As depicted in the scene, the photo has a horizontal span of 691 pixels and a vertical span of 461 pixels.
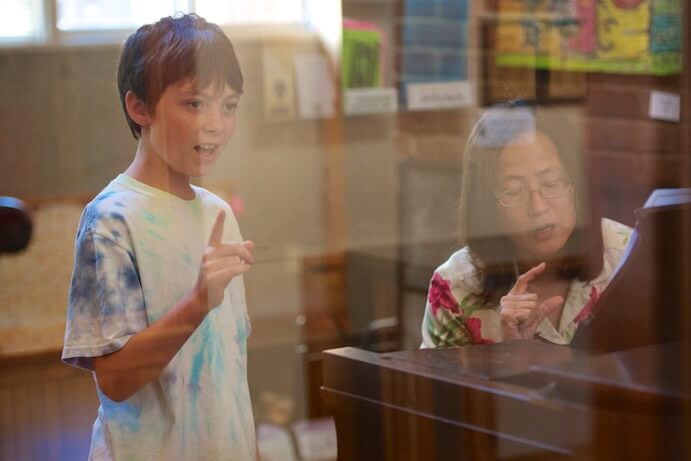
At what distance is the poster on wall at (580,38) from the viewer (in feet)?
3.55

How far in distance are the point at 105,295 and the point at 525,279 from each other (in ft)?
1.23

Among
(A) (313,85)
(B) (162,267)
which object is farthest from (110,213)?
(A) (313,85)

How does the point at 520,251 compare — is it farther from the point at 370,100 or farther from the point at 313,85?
the point at 370,100

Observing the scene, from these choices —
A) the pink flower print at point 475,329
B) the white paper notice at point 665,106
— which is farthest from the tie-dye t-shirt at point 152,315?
the white paper notice at point 665,106

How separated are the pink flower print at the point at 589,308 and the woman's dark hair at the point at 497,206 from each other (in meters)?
0.01

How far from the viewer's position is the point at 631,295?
3.22ft

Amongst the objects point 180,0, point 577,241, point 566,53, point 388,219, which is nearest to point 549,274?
point 577,241

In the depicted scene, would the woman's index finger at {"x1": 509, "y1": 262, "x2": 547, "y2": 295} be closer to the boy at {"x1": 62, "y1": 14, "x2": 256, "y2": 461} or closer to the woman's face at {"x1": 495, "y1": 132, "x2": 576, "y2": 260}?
the woman's face at {"x1": 495, "y1": 132, "x2": 576, "y2": 260}

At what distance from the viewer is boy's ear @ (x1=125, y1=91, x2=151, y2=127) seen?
834mm

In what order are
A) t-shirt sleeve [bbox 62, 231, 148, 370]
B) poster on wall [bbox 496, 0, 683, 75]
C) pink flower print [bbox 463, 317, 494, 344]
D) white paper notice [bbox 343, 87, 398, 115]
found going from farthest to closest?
white paper notice [bbox 343, 87, 398, 115] < poster on wall [bbox 496, 0, 683, 75] < pink flower print [bbox 463, 317, 494, 344] < t-shirt sleeve [bbox 62, 231, 148, 370]

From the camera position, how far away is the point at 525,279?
38.9 inches

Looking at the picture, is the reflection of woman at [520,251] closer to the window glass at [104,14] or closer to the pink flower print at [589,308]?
the pink flower print at [589,308]

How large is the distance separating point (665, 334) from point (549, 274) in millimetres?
112

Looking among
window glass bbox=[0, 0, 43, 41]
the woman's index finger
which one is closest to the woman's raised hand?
the woman's index finger
